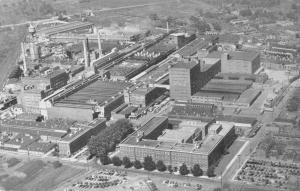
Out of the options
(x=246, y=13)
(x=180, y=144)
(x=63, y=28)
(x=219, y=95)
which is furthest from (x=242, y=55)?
(x=63, y=28)

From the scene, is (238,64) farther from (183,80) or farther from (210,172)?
(210,172)

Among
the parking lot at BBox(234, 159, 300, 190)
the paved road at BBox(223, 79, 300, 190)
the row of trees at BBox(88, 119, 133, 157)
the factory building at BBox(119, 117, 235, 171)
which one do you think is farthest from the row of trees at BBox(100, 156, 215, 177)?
the parking lot at BBox(234, 159, 300, 190)

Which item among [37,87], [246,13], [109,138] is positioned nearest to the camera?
[109,138]

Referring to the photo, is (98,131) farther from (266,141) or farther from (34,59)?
(34,59)

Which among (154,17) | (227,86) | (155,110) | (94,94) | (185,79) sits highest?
(154,17)

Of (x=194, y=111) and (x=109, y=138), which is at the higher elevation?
(x=194, y=111)

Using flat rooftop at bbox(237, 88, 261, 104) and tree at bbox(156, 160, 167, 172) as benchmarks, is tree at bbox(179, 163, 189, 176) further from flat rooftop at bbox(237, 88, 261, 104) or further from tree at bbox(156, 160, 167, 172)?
flat rooftop at bbox(237, 88, 261, 104)

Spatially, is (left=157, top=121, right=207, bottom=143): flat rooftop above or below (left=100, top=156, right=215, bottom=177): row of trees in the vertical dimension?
above

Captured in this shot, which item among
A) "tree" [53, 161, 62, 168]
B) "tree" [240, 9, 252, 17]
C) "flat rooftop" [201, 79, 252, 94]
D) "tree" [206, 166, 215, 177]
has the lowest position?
"tree" [53, 161, 62, 168]
